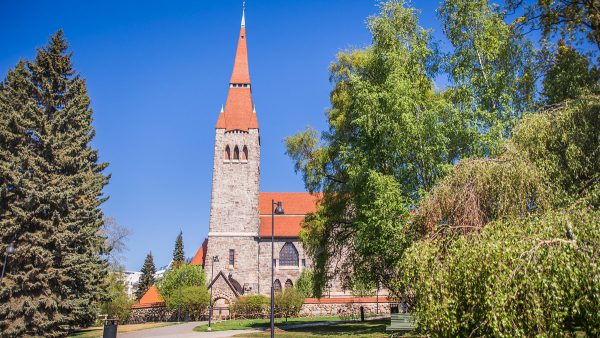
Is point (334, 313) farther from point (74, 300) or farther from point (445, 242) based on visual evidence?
point (445, 242)

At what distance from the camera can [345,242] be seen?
62.4 ft

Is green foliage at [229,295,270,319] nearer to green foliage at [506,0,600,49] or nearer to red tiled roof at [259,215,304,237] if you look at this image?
red tiled roof at [259,215,304,237]

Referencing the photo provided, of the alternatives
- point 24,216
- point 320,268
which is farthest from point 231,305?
point 24,216

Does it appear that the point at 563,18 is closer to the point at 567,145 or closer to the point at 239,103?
the point at 567,145

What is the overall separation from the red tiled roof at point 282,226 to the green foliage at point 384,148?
63.3 ft

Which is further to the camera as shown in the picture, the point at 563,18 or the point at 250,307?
the point at 250,307

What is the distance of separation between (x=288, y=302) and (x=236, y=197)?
11073 millimetres

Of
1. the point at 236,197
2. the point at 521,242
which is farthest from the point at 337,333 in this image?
the point at 236,197

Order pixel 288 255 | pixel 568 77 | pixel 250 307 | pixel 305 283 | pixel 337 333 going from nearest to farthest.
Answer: pixel 568 77 < pixel 337 333 < pixel 250 307 < pixel 305 283 < pixel 288 255

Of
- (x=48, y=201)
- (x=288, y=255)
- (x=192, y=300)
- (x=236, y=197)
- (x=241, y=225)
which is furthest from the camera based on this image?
(x=288, y=255)

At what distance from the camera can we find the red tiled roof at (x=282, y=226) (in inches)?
1519

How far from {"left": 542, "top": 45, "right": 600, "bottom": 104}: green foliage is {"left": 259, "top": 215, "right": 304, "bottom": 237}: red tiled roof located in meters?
27.9

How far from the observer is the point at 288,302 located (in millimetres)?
28500

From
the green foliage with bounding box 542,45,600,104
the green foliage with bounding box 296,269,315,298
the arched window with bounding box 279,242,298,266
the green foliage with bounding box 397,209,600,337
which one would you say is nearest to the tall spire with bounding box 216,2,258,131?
the arched window with bounding box 279,242,298,266
